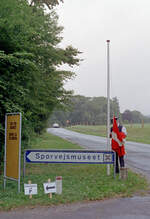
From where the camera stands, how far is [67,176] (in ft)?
33.9

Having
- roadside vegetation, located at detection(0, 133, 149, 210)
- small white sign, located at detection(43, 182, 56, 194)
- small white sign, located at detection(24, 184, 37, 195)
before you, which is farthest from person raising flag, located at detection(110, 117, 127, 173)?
small white sign, located at detection(24, 184, 37, 195)

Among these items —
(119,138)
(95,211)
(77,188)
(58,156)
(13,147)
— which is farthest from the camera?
(119,138)

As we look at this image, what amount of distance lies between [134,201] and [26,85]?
542 cm

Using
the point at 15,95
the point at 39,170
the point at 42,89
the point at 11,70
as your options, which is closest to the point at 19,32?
the point at 11,70

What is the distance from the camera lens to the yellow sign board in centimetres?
781

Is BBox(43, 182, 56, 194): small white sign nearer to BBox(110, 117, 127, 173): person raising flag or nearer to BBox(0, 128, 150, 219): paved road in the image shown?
BBox(0, 128, 150, 219): paved road

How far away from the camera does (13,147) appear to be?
8031 mm

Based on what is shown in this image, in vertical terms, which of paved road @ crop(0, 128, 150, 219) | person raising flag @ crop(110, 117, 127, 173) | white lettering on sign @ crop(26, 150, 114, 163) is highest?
person raising flag @ crop(110, 117, 127, 173)

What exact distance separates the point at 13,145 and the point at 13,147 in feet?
0.18

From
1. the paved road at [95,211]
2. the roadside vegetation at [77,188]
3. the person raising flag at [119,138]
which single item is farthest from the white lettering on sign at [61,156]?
the paved road at [95,211]

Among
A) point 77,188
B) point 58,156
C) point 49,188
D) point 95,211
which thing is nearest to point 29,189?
point 49,188

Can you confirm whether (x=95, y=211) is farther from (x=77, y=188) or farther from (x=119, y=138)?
(x=119, y=138)

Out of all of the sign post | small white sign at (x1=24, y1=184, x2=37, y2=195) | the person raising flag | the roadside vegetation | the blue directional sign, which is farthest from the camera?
the person raising flag

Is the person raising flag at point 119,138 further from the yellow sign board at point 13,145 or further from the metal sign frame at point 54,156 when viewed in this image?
the yellow sign board at point 13,145
